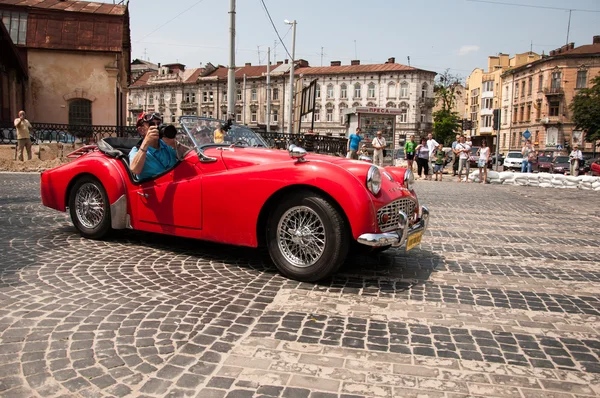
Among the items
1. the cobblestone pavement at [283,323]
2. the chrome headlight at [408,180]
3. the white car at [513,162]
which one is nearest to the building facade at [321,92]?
the white car at [513,162]

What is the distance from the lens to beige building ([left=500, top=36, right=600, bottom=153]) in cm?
6125

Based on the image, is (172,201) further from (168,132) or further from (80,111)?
(80,111)

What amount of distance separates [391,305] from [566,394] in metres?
1.46

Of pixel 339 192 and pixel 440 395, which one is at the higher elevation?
pixel 339 192

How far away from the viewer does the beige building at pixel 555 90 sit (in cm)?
6125

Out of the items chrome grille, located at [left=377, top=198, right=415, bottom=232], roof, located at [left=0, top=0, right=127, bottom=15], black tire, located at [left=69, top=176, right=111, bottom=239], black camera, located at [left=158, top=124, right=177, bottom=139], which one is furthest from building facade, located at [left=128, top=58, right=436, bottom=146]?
chrome grille, located at [left=377, top=198, right=415, bottom=232]

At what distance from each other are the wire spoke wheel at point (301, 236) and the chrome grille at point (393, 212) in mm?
515

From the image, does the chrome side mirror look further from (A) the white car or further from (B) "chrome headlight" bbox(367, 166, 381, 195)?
(A) the white car

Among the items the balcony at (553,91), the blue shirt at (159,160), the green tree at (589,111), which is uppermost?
the balcony at (553,91)

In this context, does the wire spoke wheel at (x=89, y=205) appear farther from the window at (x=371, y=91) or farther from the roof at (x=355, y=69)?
the window at (x=371, y=91)

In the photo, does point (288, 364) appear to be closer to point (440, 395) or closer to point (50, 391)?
point (440, 395)

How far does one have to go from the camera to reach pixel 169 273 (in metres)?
4.46

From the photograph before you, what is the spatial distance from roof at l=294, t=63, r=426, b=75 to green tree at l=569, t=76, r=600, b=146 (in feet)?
105

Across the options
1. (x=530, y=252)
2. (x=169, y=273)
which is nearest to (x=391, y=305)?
(x=169, y=273)
